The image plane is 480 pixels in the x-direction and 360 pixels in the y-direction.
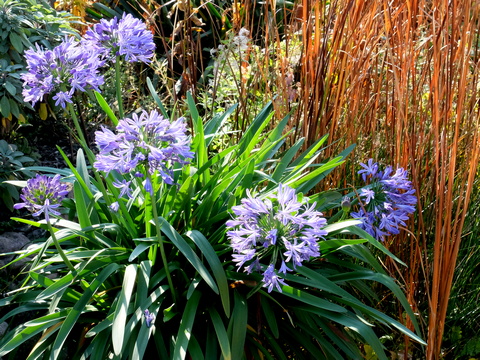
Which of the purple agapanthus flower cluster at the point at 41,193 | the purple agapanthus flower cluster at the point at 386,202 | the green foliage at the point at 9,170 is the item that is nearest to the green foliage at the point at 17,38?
the green foliage at the point at 9,170

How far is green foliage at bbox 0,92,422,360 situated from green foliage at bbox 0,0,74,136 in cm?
111

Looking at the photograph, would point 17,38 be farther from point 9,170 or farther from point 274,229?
point 274,229

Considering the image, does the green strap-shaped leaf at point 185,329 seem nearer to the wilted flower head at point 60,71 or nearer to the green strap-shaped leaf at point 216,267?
the green strap-shaped leaf at point 216,267

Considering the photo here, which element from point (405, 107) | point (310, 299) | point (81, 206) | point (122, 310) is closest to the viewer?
point (122, 310)

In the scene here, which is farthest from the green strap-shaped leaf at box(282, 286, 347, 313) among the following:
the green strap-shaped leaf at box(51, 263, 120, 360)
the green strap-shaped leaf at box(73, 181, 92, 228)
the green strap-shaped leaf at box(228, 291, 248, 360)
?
the green strap-shaped leaf at box(73, 181, 92, 228)

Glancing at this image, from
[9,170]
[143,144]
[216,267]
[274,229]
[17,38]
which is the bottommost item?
[9,170]

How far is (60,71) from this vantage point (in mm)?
1758

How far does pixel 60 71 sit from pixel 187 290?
2.81 feet

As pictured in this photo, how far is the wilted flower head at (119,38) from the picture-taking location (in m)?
1.91

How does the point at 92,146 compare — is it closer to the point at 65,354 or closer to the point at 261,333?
the point at 65,354

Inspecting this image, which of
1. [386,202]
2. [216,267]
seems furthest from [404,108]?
[216,267]

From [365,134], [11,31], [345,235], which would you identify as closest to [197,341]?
[345,235]

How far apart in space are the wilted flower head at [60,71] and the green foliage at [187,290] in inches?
11.2

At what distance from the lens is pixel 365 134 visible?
104 inches
